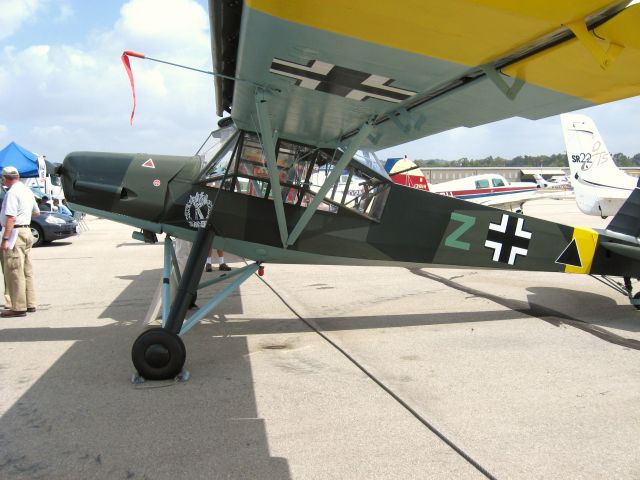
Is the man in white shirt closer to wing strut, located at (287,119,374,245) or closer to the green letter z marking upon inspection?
wing strut, located at (287,119,374,245)

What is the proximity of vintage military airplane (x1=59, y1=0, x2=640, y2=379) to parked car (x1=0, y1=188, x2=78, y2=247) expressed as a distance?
35.1ft

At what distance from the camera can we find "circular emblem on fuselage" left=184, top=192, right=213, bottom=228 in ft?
16.4

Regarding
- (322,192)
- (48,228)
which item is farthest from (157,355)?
(48,228)

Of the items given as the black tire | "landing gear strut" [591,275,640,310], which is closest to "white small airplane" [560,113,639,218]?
"landing gear strut" [591,275,640,310]

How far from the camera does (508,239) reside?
234 inches

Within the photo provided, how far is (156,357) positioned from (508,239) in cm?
436

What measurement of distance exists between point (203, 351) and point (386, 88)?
3.10 meters

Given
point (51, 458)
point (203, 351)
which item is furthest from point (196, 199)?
point (51, 458)

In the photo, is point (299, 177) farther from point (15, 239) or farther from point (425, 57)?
point (15, 239)

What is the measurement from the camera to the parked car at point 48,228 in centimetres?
1418

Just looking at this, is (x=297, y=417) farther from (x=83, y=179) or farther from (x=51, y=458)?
(x=83, y=179)

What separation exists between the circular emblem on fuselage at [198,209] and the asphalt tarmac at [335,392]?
128 centimetres

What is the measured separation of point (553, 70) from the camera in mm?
2992

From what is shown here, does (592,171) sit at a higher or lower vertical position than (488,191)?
higher
